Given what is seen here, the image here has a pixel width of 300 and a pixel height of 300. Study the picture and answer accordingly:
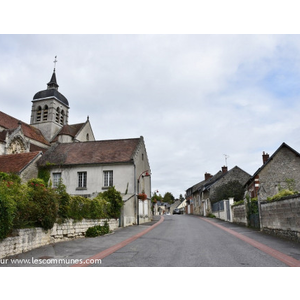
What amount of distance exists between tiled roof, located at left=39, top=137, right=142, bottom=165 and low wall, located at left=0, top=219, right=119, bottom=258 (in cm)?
1010

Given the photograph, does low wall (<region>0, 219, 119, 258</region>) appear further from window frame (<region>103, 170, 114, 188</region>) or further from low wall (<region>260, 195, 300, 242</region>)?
window frame (<region>103, 170, 114, 188</region>)

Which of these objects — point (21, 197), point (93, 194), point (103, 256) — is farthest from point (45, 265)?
point (93, 194)

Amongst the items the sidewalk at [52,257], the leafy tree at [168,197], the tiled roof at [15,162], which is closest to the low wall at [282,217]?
the sidewalk at [52,257]

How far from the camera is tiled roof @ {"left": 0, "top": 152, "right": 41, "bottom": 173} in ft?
73.2

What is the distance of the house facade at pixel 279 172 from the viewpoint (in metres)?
24.0

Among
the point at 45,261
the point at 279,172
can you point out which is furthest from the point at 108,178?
the point at 45,261

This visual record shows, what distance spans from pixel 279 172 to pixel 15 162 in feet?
71.9

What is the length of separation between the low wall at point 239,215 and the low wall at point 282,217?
3.93 m

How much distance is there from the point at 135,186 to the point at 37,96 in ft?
122

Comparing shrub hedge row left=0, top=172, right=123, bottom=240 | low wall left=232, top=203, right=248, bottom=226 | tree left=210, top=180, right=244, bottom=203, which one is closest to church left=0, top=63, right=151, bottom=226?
shrub hedge row left=0, top=172, right=123, bottom=240

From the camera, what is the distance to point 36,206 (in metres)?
9.66

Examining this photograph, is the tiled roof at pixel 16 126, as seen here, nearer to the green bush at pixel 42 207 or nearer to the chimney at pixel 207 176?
the chimney at pixel 207 176

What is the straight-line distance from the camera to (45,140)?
46031mm

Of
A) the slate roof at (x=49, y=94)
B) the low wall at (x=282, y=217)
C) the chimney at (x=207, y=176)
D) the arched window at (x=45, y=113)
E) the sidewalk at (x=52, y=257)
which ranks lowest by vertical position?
the sidewalk at (x=52, y=257)
